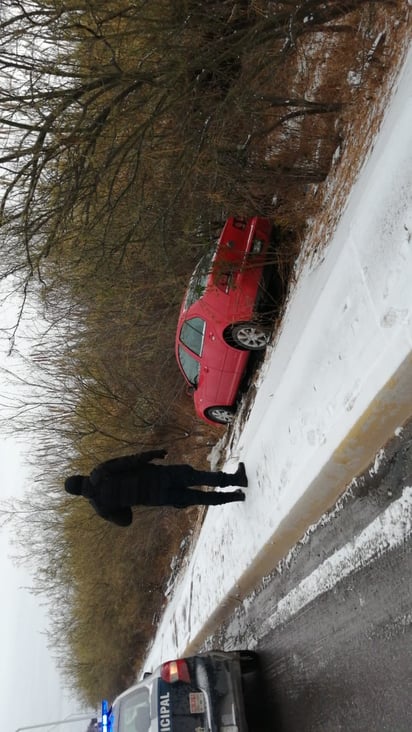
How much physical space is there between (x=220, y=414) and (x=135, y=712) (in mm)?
4059

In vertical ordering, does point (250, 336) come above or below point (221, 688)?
above

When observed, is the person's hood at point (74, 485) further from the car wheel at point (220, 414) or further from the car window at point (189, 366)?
the car wheel at point (220, 414)

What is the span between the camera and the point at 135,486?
593 cm

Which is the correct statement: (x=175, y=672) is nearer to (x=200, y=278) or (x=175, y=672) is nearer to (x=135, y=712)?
(x=135, y=712)

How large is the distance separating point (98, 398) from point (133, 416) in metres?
0.69

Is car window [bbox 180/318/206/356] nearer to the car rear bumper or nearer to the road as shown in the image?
the road

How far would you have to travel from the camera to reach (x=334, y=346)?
4.57 m

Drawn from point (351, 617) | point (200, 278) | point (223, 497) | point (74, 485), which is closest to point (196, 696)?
point (223, 497)

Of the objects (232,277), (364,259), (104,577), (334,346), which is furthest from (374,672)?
(104,577)

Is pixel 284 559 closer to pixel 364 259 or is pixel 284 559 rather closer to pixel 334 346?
pixel 334 346

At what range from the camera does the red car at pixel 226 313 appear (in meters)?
6.69

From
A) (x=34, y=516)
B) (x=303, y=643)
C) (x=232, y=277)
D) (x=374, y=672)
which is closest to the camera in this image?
(x=374, y=672)

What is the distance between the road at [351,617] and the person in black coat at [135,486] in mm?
1241

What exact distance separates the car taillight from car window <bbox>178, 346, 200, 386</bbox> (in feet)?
12.5
